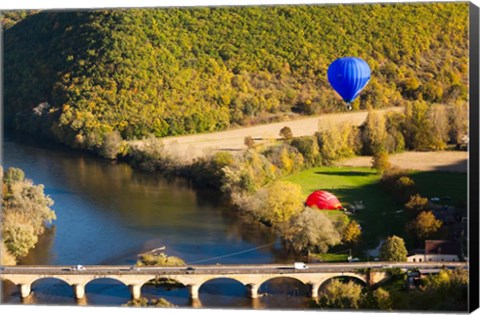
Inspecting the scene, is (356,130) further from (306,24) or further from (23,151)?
(23,151)

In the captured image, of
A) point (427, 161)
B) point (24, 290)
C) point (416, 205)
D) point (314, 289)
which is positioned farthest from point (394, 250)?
point (24, 290)

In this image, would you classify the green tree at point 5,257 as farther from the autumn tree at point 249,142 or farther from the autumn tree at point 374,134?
the autumn tree at point 374,134

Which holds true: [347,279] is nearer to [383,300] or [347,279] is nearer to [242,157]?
[383,300]

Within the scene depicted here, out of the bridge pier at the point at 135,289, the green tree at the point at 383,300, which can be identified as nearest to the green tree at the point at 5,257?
the bridge pier at the point at 135,289

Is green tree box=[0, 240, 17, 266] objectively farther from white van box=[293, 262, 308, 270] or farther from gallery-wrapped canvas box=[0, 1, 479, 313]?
white van box=[293, 262, 308, 270]

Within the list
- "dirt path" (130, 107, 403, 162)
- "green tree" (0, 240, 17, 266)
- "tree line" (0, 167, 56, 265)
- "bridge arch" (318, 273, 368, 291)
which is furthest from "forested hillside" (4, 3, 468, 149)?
"bridge arch" (318, 273, 368, 291)

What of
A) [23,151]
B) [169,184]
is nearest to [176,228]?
[169,184]
